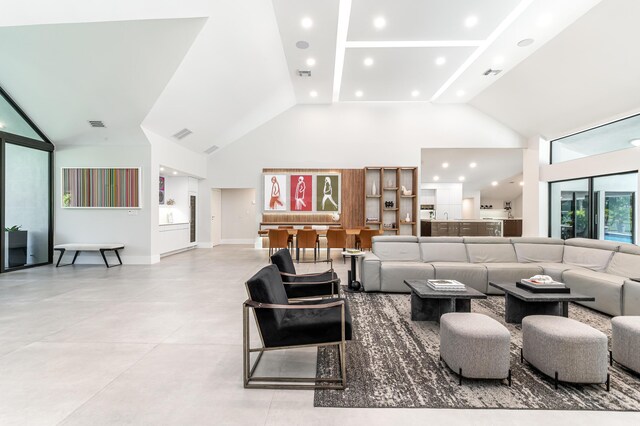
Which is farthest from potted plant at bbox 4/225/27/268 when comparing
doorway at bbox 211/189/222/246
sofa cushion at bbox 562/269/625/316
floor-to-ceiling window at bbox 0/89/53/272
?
sofa cushion at bbox 562/269/625/316

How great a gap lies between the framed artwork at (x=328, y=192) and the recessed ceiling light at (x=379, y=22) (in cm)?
478

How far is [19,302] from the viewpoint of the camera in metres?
4.09

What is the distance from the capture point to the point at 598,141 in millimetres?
7270

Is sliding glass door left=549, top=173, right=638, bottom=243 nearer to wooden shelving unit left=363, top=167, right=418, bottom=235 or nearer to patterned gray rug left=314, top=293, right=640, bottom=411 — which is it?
wooden shelving unit left=363, top=167, right=418, bottom=235

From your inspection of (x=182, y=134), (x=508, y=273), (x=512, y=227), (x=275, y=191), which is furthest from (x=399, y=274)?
(x=512, y=227)

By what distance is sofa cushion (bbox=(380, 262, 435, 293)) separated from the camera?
173 inches

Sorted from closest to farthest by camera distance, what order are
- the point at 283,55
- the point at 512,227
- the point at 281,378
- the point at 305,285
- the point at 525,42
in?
the point at 281,378, the point at 305,285, the point at 525,42, the point at 283,55, the point at 512,227

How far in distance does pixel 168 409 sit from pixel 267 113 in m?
8.68

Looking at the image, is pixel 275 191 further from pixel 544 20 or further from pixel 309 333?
pixel 309 333

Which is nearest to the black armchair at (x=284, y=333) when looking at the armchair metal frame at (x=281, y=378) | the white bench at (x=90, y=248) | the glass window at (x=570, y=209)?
the armchair metal frame at (x=281, y=378)

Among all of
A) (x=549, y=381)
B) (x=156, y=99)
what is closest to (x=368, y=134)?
(x=156, y=99)

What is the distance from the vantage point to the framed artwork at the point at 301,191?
32.2 ft

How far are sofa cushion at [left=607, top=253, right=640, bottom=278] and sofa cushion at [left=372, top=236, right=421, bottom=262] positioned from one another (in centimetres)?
238

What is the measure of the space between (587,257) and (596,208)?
4.35m
